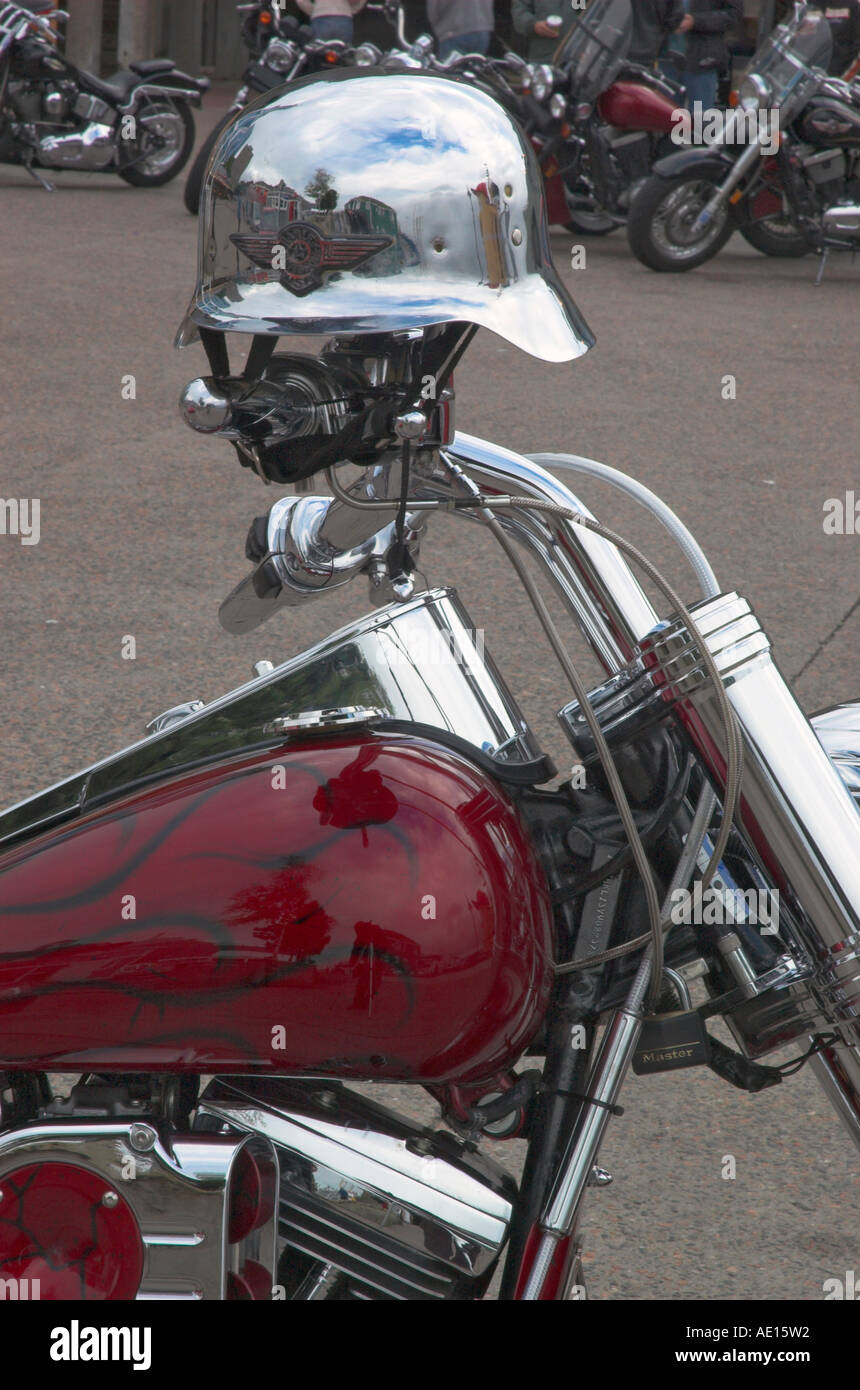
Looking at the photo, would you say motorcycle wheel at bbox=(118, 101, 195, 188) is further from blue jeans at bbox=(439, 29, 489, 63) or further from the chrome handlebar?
the chrome handlebar

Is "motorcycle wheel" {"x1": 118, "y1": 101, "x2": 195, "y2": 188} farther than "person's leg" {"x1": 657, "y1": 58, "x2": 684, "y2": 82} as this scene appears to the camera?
No

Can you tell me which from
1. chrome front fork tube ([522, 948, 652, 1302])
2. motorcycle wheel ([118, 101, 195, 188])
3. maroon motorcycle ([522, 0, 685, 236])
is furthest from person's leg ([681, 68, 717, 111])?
chrome front fork tube ([522, 948, 652, 1302])

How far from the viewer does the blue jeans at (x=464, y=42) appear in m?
10.4

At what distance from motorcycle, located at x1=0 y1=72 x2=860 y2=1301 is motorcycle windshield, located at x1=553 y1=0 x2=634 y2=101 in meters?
8.03

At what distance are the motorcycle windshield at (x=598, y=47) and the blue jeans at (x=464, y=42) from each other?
2.04 meters

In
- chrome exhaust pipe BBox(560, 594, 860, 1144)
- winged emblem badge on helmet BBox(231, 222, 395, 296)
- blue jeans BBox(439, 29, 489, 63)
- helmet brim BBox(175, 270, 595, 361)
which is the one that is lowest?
chrome exhaust pipe BBox(560, 594, 860, 1144)

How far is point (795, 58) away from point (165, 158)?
4377 mm

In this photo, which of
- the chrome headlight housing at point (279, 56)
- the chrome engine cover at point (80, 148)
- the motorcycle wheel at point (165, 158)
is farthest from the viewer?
the motorcycle wheel at point (165, 158)

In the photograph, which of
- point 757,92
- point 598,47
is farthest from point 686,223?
point 598,47

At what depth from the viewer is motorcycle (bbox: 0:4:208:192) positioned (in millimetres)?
9258

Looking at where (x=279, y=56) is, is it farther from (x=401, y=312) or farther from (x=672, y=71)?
(x=401, y=312)

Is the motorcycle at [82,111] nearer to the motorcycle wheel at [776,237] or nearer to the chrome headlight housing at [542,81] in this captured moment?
the chrome headlight housing at [542,81]

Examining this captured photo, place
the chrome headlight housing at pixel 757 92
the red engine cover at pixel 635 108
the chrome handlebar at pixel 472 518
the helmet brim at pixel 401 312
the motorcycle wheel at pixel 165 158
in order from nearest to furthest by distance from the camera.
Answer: the helmet brim at pixel 401 312 → the chrome handlebar at pixel 472 518 → the chrome headlight housing at pixel 757 92 → the red engine cover at pixel 635 108 → the motorcycle wheel at pixel 165 158

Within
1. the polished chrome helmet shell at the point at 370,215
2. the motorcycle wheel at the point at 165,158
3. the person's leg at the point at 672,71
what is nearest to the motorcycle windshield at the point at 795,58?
the person's leg at the point at 672,71
